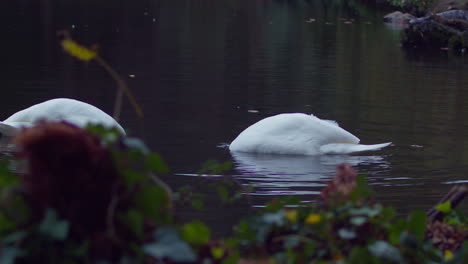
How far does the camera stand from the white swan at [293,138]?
8984 mm

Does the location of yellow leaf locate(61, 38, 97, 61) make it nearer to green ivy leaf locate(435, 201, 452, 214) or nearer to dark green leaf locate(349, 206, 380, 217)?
dark green leaf locate(349, 206, 380, 217)

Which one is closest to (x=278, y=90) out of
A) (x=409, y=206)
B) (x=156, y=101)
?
(x=156, y=101)

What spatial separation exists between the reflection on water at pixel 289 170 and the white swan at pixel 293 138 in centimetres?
8

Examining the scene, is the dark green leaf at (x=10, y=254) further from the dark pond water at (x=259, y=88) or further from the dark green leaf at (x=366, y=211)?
the dark pond water at (x=259, y=88)

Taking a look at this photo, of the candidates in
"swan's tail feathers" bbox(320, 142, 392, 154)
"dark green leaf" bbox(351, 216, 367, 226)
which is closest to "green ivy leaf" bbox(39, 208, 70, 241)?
"dark green leaf" bbox(351, 216, 367, 226)

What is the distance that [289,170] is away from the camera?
27.2 ft

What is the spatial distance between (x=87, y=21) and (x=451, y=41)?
10797 millimetres

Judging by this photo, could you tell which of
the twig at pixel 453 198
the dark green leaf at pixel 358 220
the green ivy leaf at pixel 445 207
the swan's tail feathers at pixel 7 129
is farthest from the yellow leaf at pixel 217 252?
the swan's tail feathers at pixel 7 129

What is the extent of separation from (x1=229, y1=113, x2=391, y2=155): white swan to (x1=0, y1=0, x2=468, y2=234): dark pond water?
0.15m

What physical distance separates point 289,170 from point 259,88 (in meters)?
5.97

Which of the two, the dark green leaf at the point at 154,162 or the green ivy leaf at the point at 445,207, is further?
the green ivy leaf at the point at 445,207

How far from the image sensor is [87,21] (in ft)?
89.7

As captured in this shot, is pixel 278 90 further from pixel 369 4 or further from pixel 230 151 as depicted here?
pixel 369 4

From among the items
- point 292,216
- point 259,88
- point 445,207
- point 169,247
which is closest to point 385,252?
point 292,216
